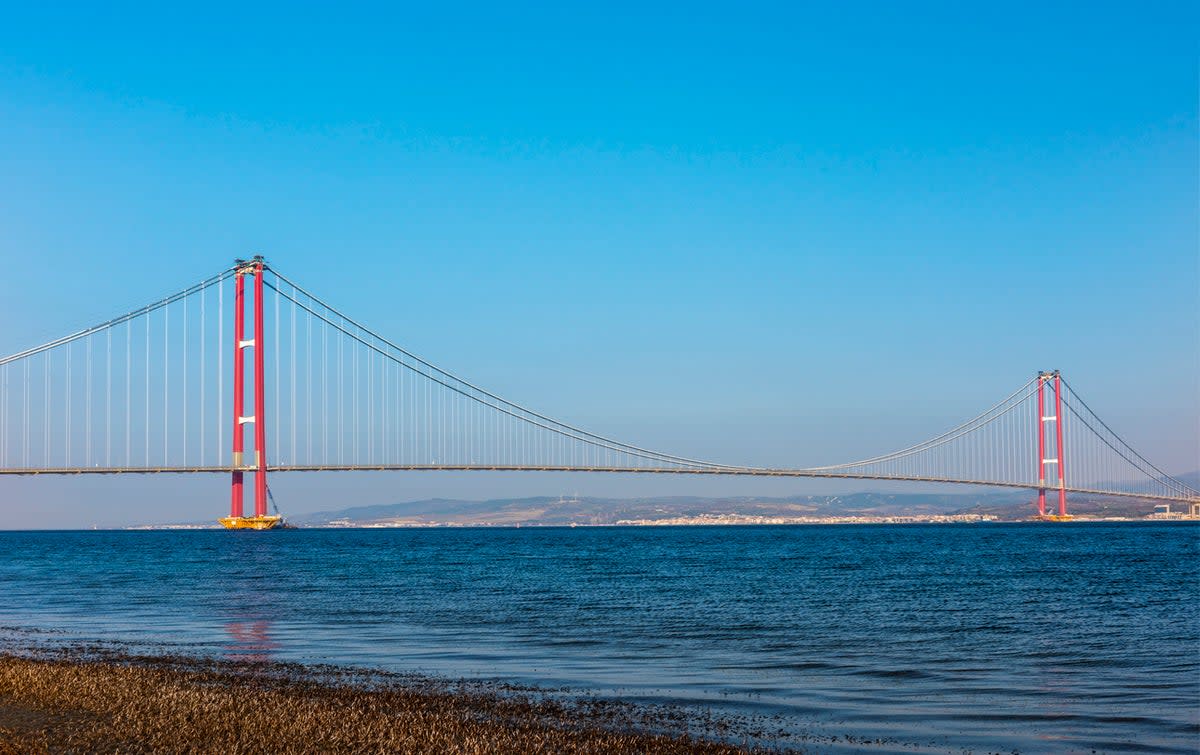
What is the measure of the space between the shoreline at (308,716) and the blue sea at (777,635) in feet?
3.12

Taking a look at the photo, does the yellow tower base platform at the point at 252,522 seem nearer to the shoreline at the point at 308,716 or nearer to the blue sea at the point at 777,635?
the blue sea at the point at 777,635

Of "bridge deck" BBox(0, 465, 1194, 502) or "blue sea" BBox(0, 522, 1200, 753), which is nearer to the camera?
"blue sea" BBox(0, 522, 1200, 753)

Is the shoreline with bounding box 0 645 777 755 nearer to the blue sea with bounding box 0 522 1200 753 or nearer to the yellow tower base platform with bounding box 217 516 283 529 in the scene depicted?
the blue sea with bounding box 0 522 1200 753

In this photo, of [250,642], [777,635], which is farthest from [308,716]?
[777,635]

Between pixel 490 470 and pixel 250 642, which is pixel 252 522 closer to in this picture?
pixel 490 470

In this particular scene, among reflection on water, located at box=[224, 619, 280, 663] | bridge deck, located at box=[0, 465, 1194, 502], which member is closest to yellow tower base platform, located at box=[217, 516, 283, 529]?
bridge deck, located at box=[0, 465, 1194, 502]

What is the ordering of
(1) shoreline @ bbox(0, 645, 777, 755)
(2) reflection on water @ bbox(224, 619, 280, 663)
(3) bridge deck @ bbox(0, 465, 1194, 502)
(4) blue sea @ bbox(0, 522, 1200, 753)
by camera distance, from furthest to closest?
(3) bridge deck @ bbox(0, 465, 1194, 502)
(2) reflection on water @ bbox(224, 619, 280, 663)
(4) blue sea @ bbox(0, 522, 1200, 753)
(1) shoreline @ bbox(0, 645, 777, 755)

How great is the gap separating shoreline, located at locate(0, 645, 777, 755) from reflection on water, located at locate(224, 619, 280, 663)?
72.3 inches

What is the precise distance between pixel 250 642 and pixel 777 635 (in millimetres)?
7422

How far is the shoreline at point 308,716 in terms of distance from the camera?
8.44 metres

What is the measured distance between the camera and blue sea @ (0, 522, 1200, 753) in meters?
10.9

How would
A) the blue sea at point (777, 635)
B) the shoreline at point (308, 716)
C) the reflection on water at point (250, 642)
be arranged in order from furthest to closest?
the reflection on water at point (250, 642)
the blue sea at point (777, 635)
the shoreline at point (308, 716)

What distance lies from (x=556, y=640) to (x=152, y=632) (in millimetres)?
6364

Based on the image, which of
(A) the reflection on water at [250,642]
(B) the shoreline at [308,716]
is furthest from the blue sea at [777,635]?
(B) the shoreline at [308,716]
